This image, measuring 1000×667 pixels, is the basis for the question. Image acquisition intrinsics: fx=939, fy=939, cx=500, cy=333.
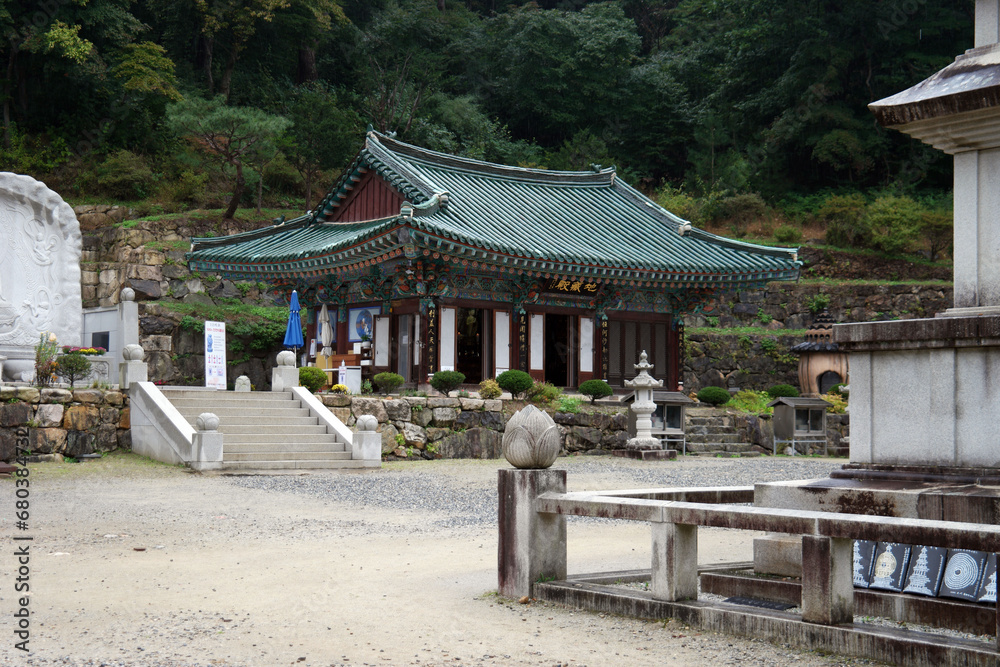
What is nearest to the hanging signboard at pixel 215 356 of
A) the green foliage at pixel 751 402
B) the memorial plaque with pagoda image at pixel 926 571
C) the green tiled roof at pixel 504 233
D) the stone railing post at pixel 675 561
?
the green tiled roof at pixel 504 233

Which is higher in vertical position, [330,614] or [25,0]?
[25,0]

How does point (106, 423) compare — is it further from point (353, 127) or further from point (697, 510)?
point (353, 127)

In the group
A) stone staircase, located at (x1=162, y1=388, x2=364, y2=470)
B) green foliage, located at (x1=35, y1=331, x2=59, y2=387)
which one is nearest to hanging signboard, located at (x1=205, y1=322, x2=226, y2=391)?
stone staircase, located at (x1=162, y1=388, x2=364, y2=470)

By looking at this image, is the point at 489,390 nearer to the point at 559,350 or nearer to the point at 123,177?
the point at 559,350

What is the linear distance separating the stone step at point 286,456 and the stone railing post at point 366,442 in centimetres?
24

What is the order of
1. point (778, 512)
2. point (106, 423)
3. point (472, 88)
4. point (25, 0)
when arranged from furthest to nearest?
point (472, 88) → point (25, 0) → point (106, 423) → point (778, 512)

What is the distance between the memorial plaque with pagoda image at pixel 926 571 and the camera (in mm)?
5301

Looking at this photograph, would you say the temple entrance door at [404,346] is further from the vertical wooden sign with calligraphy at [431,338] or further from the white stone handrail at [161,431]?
the white stone handrail at [161,431]

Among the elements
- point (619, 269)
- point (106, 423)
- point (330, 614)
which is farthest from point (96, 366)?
point (330, 614)

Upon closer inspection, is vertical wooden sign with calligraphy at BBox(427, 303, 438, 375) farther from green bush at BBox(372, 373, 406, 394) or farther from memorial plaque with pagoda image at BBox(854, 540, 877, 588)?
memorial plaque with pagoda image at BBox(854, 540, 877, 588)

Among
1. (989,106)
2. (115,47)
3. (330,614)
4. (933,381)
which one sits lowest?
(330,614)

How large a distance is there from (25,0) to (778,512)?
36.6m

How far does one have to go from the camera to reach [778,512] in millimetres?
5074

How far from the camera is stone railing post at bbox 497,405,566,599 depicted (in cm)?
629
